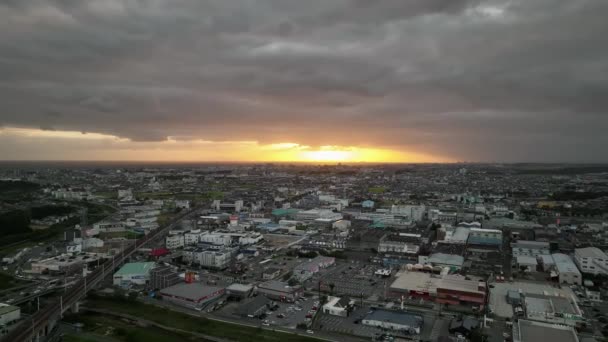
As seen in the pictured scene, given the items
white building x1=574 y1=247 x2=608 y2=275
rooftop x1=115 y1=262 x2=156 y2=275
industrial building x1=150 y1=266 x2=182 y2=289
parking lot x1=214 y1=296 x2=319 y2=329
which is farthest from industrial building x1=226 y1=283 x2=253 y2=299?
white building x1=574 y1=247 x2=608 y2=275

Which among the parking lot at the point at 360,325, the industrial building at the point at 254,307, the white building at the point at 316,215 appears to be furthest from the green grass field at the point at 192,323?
the white building at the point at 316,215

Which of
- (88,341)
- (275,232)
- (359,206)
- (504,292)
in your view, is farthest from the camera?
(359,206)

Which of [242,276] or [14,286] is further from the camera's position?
[242,276]

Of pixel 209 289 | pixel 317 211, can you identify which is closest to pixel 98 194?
pixel 317 211

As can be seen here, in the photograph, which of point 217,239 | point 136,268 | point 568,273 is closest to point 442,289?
point 568,273

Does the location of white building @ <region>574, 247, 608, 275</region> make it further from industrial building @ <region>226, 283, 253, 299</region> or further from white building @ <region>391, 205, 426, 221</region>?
white building @ <region>391, 205, 426, 221</region>

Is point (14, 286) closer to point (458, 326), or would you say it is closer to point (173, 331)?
point (173, 331)
